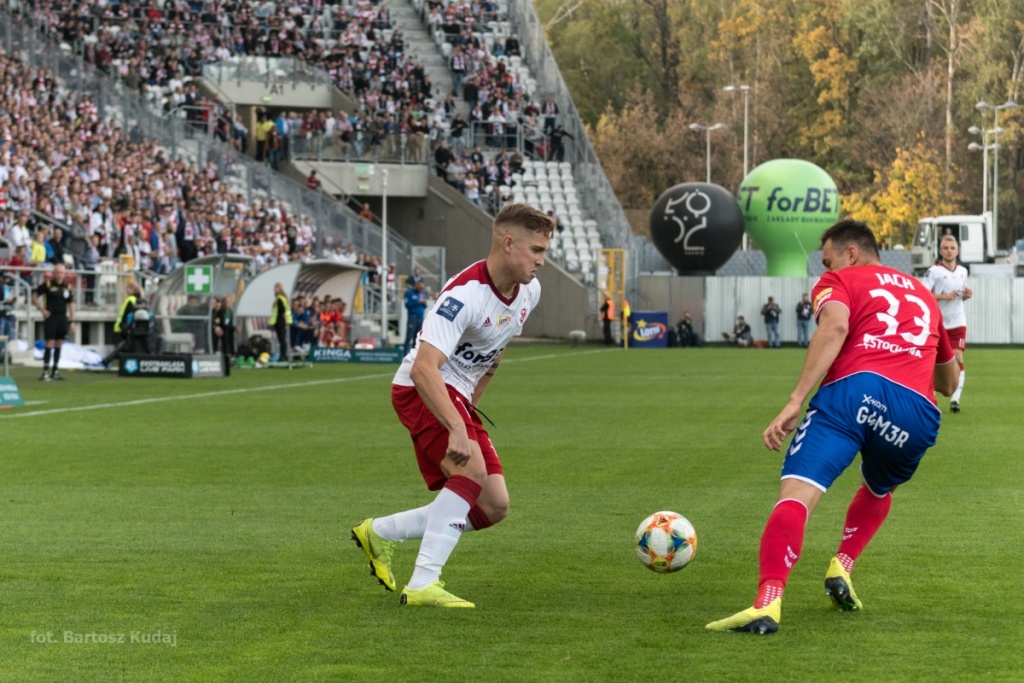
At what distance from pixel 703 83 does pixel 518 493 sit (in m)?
86.3

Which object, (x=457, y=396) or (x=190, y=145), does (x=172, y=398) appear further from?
(x=190, y=145)

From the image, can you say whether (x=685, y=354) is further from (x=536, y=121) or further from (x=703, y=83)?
(x=703, y=83)

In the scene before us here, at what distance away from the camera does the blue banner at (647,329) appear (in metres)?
49.8

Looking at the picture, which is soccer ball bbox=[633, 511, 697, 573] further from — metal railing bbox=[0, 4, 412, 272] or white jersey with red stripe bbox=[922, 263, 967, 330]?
metal railing bbox=[0, 4, 412, 272]

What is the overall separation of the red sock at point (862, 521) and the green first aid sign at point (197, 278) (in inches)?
914

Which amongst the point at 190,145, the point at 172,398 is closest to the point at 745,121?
the point at 190,145

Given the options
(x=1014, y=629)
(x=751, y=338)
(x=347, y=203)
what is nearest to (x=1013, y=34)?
(x=751, y=338)

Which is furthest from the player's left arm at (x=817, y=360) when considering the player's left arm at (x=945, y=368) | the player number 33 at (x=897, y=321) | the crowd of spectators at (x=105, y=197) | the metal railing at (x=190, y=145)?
the metal railing at (x=190, y=145)

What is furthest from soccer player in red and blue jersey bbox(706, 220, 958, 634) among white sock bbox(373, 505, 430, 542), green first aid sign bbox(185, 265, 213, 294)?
green first aid sign bbox(185, 265, 213, 294)

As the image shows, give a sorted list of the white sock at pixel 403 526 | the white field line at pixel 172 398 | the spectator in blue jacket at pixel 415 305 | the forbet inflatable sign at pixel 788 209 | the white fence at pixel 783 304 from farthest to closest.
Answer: the forbet inflatable sign at pixel 788 209, the white fence at pixel 783 304, the spectator in blue jacket at pixel 415 305, the white field line at pixel 172 398, the white sock at pixel 403 526

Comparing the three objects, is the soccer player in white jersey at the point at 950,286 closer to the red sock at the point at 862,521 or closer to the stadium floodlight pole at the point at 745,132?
the red sock at the point at 862,521

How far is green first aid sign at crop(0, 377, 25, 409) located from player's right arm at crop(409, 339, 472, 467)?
14702 millimetres

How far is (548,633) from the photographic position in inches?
268

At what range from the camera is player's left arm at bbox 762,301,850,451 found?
22.1 feet
